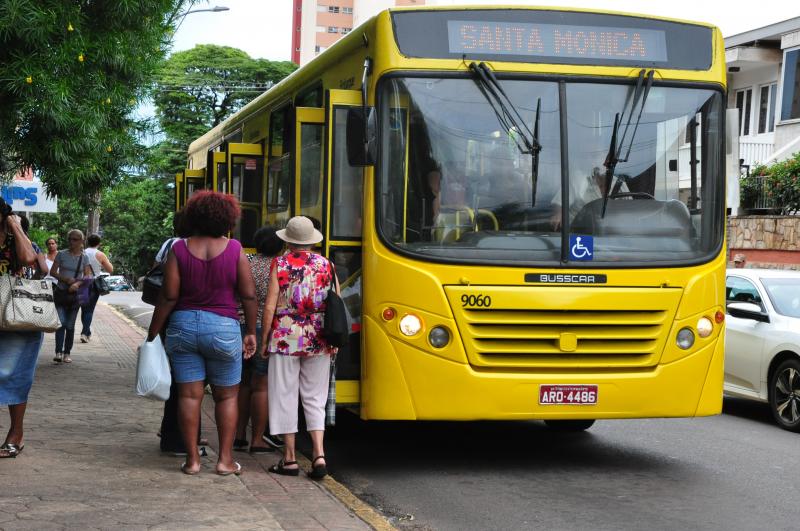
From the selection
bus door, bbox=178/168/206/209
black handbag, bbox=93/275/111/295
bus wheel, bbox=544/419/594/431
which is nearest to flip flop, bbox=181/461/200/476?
bus wheel, bbox=544/419/594/431

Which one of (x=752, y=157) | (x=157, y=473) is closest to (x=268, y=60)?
(x=752, y=157)

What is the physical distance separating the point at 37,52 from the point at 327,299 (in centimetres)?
367

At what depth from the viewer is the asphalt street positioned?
7219 mm

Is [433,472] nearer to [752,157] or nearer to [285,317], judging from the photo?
[285,317]

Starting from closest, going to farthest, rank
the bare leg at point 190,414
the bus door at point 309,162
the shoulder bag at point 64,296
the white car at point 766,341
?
the bare leg at point 190,414
the bus door at point 309,162
the white car at point 766,341
the shoulder bag at point 64,296

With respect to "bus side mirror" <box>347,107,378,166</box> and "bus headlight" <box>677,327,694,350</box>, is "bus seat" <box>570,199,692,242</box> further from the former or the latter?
"bus side mirror" <box>347,107,378,166</box>

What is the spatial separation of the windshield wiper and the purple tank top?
8.76ft

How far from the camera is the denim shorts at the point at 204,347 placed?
24.7ft

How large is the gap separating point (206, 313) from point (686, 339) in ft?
11.2

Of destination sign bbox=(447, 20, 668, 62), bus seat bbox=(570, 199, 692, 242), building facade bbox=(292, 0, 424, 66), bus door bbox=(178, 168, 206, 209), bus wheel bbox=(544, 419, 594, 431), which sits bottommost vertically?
bus wheel bbox=(544, 419, 594, 431)

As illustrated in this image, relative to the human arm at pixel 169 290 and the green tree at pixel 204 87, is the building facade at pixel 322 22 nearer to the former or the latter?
the green tree at pixel 204 87

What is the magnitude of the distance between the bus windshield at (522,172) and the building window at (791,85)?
2343 centimetres

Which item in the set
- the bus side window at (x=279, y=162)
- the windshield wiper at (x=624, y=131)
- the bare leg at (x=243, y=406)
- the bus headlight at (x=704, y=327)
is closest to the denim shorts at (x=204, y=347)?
the bare leg at (x=243, y=406)

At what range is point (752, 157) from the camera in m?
32.0
